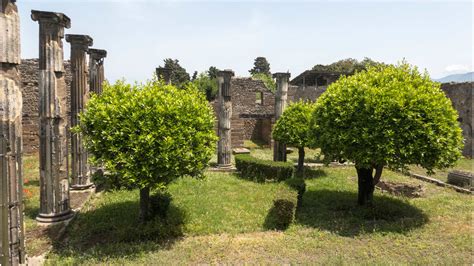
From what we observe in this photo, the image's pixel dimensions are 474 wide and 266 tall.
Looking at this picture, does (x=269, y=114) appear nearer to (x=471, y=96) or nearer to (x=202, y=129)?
(x=471, y=96)

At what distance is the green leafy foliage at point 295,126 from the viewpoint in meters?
14.4

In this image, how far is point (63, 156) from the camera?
841 cm

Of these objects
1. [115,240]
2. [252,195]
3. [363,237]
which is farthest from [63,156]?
[363,237]

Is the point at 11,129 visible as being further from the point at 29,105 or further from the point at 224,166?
the point at 29,105

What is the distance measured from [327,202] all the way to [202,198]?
4.36 meters

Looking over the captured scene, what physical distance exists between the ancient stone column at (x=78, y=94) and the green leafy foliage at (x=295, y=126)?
Result: 867cm

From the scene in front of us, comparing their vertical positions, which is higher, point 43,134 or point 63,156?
point 43,134

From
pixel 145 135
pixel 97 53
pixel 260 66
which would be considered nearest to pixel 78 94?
pixel 97 53

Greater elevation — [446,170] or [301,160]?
[301,160]

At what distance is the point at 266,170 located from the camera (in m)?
13.7

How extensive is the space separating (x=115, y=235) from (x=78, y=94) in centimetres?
547

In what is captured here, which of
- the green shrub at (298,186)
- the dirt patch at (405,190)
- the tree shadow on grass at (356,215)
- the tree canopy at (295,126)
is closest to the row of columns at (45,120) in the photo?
the green shrub at (298,186)

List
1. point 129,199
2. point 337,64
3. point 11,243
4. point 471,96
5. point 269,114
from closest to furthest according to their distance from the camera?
point 11,243 < point 129,199 < point 471,96 < point 269,114 < point 337,64

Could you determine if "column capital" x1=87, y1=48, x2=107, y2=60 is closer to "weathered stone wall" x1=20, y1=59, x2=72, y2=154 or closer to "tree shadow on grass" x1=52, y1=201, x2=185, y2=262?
"tree shadow on grass" x1=52, y1=201, x2=185, y2=262
